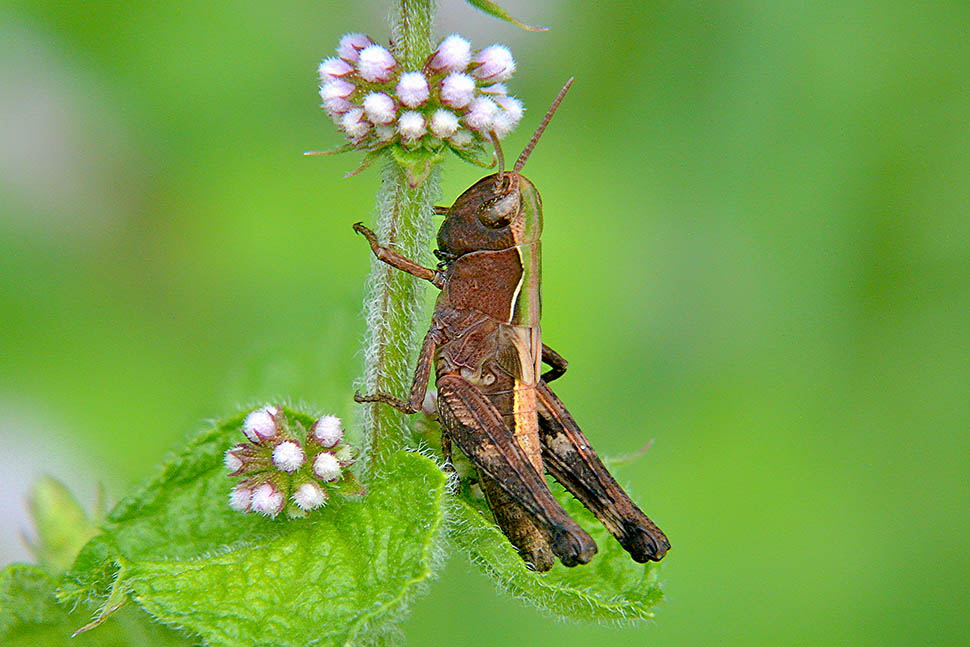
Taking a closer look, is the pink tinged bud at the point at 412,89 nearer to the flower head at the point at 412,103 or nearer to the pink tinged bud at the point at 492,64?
the flower head at the point at 412,103

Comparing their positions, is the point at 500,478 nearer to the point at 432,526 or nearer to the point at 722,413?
the point at 432,526

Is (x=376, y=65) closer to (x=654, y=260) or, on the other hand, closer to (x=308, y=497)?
(x=308, y=497)

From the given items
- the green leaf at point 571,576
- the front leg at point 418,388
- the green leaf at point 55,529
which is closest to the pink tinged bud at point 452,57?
the front leg at point 418,388

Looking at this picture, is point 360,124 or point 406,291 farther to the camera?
point 406,291

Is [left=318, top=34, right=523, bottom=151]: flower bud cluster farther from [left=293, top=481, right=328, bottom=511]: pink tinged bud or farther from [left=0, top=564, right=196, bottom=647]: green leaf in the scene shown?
[left=0, top=564, right=196, bottom=647]: green leaf

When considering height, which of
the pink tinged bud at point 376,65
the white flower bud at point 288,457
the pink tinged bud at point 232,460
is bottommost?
the pink tinged bud at point 232,460

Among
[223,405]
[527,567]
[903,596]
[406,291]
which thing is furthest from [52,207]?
[903,596]
